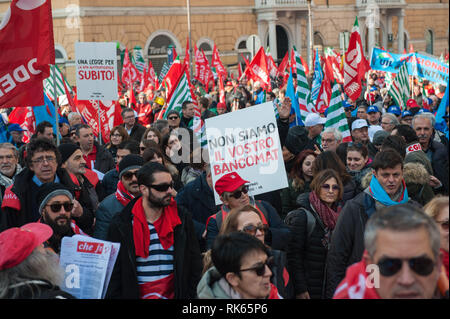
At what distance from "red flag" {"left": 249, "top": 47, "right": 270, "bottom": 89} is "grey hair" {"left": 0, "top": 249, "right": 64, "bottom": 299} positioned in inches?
565

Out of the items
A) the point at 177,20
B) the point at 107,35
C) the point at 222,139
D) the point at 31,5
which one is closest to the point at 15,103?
the point at 31,5

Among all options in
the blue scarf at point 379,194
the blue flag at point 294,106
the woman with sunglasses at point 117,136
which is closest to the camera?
the blue scarf at point 379,194

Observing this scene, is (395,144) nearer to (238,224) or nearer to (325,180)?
(325,180)

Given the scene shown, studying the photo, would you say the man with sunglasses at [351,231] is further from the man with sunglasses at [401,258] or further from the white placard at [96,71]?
the white placard at [96,71]

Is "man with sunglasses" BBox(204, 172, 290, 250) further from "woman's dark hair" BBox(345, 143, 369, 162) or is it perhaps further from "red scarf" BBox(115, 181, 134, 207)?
"woman's dark hair" BBox(345, 143, 369, 162)

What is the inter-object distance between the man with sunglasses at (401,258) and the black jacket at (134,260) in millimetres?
1736

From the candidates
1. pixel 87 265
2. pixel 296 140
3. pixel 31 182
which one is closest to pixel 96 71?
pixel 296 140

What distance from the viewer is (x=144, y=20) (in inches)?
1380

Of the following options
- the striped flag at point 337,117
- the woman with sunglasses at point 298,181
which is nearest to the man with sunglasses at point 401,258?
the woman with sunglasses at point 298,181

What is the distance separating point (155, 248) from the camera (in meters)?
4.04

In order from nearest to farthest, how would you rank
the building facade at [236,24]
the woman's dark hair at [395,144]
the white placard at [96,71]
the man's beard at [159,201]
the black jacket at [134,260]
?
1. the black jacket at [134,260]
2. the man's beard at [159,201]
3. the woman's dark hair at [395,144]
4. the white placard at [96,71]
5. the building facade at [236,24]

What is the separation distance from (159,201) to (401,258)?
6.58 ft

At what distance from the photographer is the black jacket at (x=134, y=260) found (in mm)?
3938

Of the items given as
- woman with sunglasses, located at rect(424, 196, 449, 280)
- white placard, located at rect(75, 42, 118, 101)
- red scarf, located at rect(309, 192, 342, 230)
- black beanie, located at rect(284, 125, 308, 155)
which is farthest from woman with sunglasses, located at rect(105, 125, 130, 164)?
woman with sunglasses, located at rect(424, 196, 449, 280)
